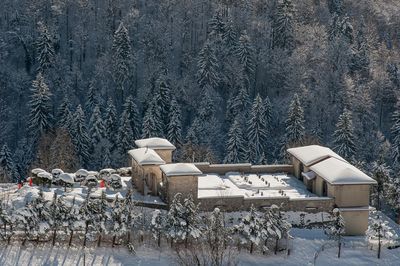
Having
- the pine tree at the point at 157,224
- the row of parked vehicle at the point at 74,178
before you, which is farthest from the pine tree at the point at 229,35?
the pine tree at the point at 157,224

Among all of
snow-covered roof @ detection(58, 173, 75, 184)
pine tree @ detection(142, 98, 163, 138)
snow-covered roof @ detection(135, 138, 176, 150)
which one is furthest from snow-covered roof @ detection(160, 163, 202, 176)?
pine tree @ detection(142, 98, 163, 138)

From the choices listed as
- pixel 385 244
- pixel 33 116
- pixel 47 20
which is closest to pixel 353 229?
pixel 385 244

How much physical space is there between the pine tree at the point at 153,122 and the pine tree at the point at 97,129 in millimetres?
5652

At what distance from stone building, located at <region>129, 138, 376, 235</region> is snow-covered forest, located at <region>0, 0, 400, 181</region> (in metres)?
26.3

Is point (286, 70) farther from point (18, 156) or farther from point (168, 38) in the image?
point (18, 156)

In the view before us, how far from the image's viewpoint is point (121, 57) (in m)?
98.5

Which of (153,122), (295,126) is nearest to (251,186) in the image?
(295,126)

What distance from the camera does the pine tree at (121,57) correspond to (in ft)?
323

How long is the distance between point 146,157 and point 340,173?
45.8 ft

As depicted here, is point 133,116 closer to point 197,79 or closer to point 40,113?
point 40,113

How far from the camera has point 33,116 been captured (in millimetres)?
82812

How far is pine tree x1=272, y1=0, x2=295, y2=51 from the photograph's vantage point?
352ft

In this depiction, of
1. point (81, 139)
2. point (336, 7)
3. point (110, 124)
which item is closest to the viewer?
point (81, 139)

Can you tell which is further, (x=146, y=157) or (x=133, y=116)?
(x=133, y=116)
